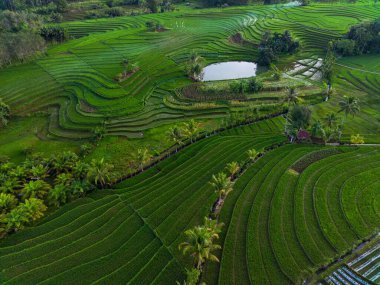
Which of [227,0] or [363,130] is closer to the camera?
[363,130]

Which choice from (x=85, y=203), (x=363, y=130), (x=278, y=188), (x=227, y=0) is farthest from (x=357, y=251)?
(x=227, y=0)

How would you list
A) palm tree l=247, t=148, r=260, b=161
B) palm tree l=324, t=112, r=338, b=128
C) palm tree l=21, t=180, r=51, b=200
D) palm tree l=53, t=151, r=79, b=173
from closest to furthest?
1. palm tree l=21, t=180, r=51, b=200
2. palm tree l=53, t=151, r=79, b=173
3. palm tree l=247, t=148, r=260, b=161
4. palm tree l=324, t=112, r=338, b=128

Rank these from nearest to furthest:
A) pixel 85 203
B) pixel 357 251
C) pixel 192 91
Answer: pixel 357 251
pixel 85 203
pixel 192 91

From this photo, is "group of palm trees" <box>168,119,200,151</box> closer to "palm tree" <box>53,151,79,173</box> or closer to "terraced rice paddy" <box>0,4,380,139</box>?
"terraced rice paddy" <box>0,4,380,139</box>

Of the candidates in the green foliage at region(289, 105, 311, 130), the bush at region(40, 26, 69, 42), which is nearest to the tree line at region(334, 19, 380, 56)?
the green foliage at region(289, 105, 311, 130)

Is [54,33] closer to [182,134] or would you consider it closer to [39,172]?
[39,172]

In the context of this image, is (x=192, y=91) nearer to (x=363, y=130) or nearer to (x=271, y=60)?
(x=271, y=60)

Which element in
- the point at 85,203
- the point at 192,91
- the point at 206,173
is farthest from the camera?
the point at 192,91
